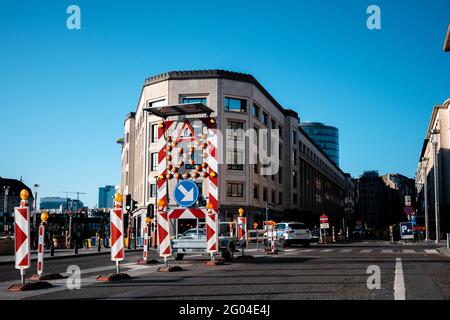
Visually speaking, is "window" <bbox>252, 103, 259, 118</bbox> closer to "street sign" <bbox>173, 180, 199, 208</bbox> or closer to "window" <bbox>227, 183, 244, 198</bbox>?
"window" <bbox>227, 183, 244, 198</bbox>

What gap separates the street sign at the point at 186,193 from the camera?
48.3 feet

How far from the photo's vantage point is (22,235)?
945cm

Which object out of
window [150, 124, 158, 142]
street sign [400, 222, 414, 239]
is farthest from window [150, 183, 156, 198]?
street sign [400, 222, 414, 239]

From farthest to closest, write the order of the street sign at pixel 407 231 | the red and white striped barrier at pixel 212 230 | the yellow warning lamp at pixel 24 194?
1. the street sign at pixel 407 231
2. the red and white striped barrier at pixel 212 230
3. the yellow warning lamp at pixel 24 194

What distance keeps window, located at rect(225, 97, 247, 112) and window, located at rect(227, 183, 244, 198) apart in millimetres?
8808

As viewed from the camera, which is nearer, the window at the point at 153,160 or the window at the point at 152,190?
the window at the point at 152,190

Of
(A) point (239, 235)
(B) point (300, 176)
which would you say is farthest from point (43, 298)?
(B) point (300, 176)

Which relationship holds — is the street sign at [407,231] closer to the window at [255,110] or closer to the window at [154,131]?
the window at [255,110]

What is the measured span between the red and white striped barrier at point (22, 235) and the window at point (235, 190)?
48.7 m

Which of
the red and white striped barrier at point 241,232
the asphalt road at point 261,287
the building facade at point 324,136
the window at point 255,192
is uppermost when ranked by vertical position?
the building facade at point 324,136

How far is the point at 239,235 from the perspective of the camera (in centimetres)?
1972

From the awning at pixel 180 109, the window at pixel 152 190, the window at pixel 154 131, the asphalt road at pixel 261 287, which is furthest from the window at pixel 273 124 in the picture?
the asphalt road at pixel 261 287
